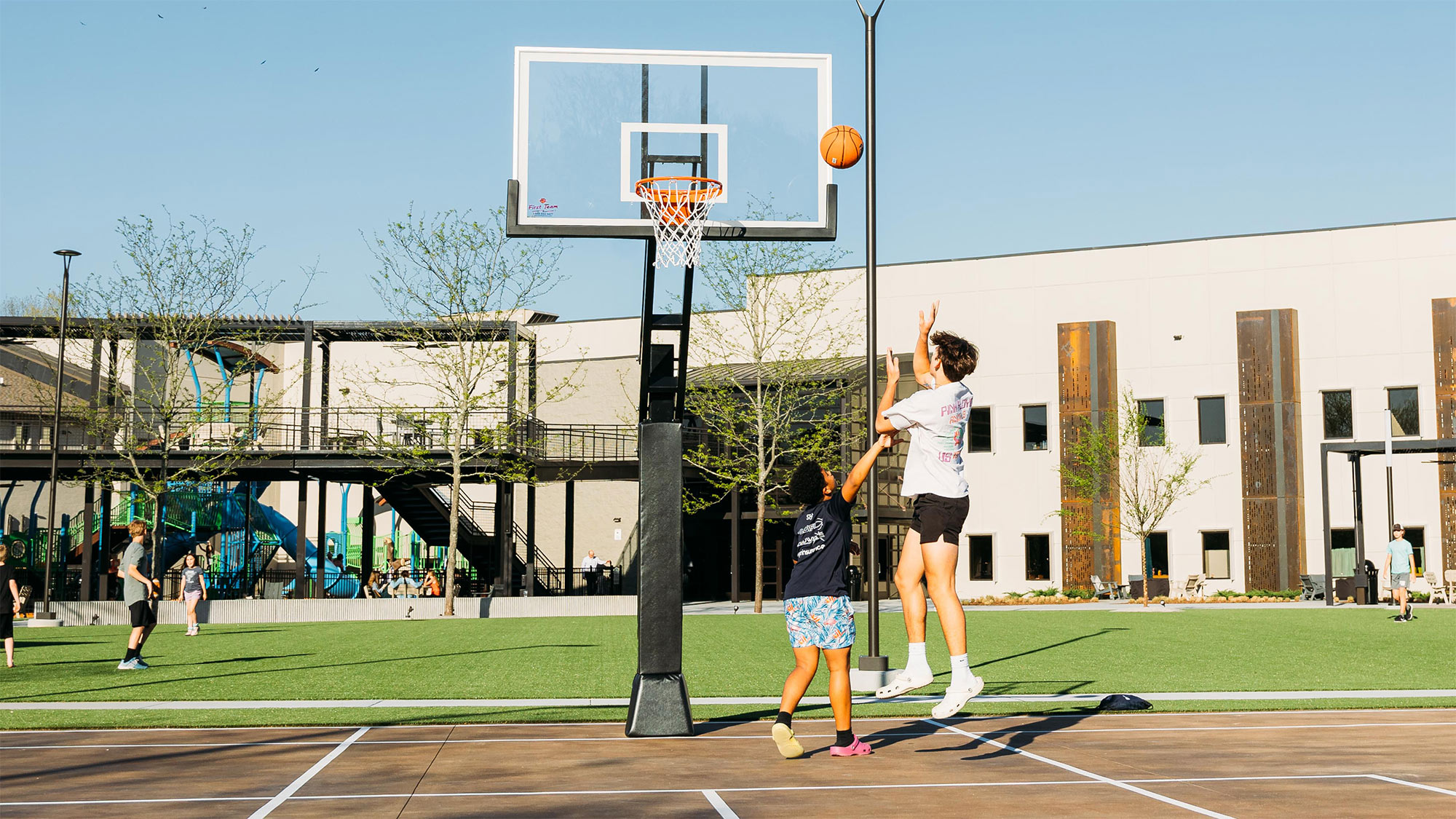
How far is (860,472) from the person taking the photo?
26.1 ft

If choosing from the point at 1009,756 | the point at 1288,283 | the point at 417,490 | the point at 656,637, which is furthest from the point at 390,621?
the point at 1288,283

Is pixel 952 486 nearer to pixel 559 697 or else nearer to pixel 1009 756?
pixel 1009 756

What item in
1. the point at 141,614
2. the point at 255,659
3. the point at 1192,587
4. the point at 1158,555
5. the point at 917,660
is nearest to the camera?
the point at 917,660

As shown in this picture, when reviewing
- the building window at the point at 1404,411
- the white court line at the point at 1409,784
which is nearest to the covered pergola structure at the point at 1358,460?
the building window at the point at 1404,411

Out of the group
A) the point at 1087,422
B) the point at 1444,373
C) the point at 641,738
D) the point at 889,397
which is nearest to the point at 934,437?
the point at 889,397

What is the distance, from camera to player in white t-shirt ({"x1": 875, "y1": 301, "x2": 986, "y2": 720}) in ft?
25.6

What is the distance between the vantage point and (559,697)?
40.4 ft

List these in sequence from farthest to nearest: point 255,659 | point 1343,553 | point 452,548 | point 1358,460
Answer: point 1343,553 → point 1358,460 → point 452,548 → point 255,659

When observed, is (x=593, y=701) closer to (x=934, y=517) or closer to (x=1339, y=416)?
(x=934, y=517)

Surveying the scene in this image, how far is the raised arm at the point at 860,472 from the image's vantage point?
25.6 feet

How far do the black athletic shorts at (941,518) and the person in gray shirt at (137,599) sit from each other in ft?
39.5

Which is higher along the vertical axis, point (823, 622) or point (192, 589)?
point (823, 622)

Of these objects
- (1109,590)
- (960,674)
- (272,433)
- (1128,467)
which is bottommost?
(1109,590)

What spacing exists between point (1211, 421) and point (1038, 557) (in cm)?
761
